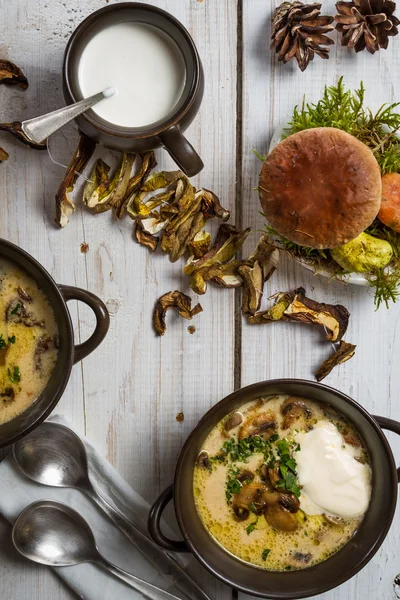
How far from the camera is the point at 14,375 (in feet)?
5.58

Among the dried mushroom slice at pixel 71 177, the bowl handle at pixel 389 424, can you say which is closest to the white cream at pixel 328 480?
the bowl handle at pixel 389 424

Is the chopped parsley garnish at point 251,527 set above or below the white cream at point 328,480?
below

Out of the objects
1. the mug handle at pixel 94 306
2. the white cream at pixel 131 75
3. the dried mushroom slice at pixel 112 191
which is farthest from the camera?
the dried mushroom slice at pixel 112 191

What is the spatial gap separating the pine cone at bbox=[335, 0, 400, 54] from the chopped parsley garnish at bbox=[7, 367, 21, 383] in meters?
1.10

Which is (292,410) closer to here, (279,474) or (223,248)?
(279,474)

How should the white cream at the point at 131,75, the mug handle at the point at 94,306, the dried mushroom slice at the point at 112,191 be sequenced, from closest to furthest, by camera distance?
the mug handle at the point at 94,306
the white cream at the point at 131,75
the dried mushroom slice at the point at 112,191

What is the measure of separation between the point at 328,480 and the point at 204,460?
0.28 metres

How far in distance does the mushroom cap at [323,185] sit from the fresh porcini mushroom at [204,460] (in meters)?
0.53

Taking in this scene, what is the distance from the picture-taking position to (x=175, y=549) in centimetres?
168

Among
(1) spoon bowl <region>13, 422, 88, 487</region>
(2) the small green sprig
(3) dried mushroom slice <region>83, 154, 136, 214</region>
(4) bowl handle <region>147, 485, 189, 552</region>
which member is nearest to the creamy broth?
(1) spoon bowl <region>13, 422, 88, 487</region>

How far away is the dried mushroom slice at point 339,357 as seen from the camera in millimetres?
1851

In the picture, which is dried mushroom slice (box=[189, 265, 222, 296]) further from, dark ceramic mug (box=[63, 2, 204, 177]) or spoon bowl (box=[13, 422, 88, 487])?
spoon bowl (box=[13, 422, 88, 487])

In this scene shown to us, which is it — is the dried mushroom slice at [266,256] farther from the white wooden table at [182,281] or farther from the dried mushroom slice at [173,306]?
the dried mushroom slice at [173,306]

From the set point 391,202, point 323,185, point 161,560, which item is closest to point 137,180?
point 323,185
